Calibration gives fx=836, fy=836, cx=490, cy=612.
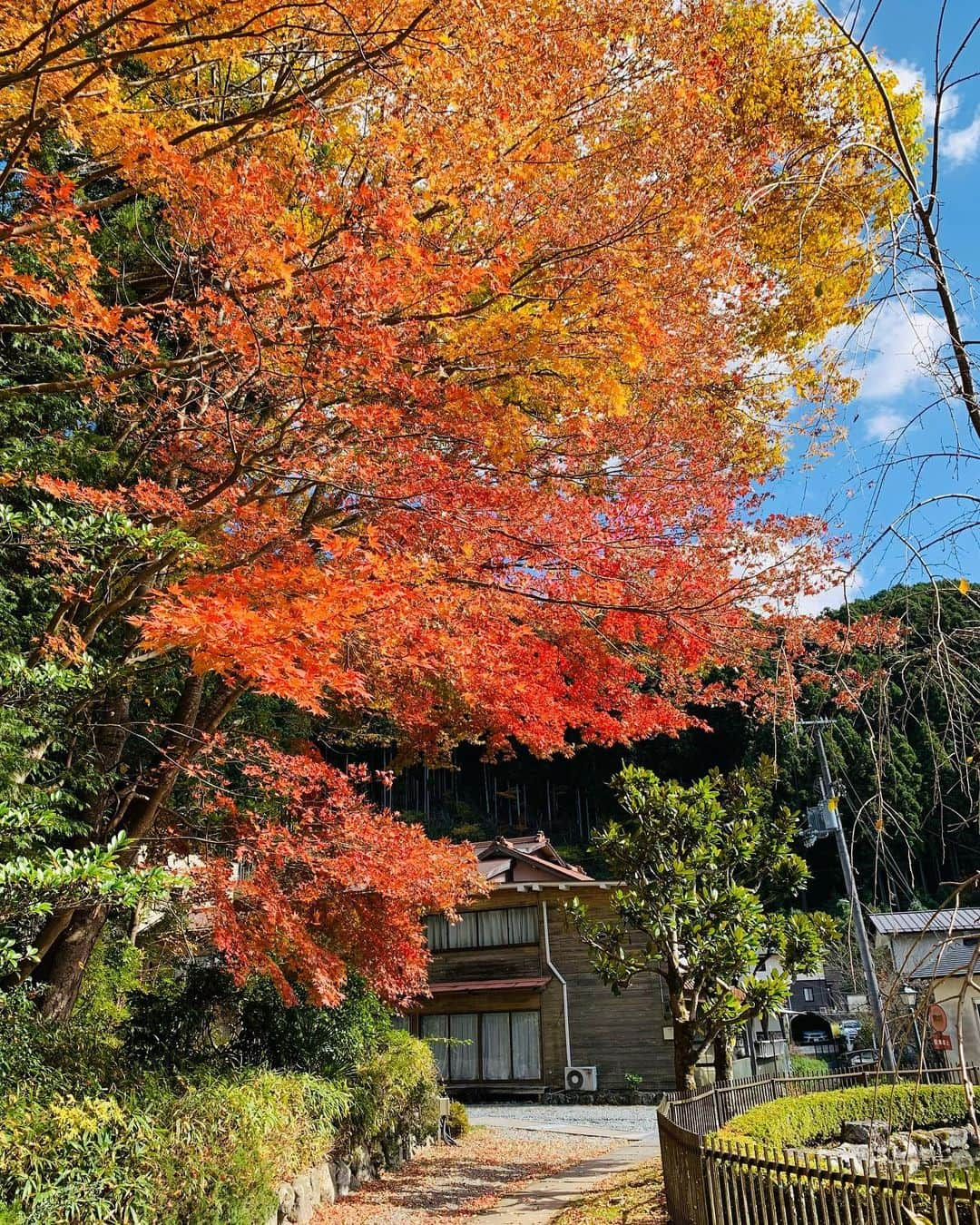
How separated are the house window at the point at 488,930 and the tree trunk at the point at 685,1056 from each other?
1317 cm

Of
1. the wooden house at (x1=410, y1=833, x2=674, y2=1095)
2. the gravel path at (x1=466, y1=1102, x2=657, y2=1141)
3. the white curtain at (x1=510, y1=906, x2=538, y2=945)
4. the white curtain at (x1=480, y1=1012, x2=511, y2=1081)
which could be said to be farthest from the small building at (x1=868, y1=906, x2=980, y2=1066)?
the white curtain at (x1=480, y1=1012, x2=511, y2=1081)

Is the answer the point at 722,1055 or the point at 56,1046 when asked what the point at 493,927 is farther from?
the point at 56,1046

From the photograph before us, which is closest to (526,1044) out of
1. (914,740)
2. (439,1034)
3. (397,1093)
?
(439,1034)

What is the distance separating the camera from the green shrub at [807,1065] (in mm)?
22477

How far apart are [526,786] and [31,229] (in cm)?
4700

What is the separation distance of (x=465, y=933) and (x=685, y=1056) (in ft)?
48.4

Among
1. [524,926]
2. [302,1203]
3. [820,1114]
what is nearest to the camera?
[302,1203]

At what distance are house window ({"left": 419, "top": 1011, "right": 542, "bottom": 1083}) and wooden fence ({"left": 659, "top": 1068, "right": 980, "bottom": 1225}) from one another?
1555 centimetres

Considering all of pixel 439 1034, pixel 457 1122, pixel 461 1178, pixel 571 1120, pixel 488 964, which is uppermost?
pixel 488 964

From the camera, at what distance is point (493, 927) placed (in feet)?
80.4

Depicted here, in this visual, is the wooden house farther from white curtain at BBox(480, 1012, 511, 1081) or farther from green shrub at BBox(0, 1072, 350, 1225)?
green shrub at BBox(0, 1072, 350, 1225)

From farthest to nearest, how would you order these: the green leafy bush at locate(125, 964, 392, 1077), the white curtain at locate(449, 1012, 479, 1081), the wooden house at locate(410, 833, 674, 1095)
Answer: the white curtain at locate(449, 1012, 479, 1081), the wooden house at locate(410, 833, 674, 1095), the green leafy bush at locate(125, 964, 392, 1077)

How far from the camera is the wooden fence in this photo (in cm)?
502

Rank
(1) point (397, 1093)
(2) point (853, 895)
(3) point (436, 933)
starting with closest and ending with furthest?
(2) point (853, 895) < (1) point (397, 1093) < (3) point (436, 933)
